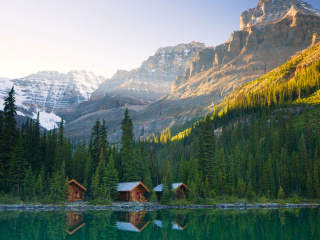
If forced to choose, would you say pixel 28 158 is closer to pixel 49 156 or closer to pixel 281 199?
pixel 49 156

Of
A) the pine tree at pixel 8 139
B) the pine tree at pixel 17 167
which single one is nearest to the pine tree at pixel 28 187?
the pine tree at pixel 17 167

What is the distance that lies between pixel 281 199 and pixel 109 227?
151 feet

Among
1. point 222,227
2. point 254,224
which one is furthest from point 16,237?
point 254,224

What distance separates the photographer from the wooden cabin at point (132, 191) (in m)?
59.0

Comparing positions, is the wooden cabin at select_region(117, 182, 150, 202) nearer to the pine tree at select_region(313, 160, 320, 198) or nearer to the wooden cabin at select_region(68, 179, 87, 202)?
the wooden cabin at select_region(68, 179, 87, 202)

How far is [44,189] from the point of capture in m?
59.7

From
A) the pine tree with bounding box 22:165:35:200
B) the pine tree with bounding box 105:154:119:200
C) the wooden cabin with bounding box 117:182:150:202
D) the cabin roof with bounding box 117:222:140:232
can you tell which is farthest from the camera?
the wooden cabin with bounding box 117:182:150:202

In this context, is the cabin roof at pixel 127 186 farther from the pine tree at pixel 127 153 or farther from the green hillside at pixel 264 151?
the green hillside at pixel 264 151

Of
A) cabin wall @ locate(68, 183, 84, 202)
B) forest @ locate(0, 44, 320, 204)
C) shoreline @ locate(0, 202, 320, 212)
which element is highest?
forest @ locate(0, 44, 320, 204)

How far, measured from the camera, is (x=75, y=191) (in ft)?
194

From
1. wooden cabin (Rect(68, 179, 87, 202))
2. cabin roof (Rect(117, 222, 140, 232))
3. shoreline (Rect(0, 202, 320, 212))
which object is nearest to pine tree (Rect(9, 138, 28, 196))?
shoreline (Rect(0, 202, 320, 212))

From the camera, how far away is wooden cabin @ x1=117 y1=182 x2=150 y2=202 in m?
59.0

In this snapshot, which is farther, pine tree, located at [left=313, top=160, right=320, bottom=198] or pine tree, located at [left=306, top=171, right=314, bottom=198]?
pine tree, located at [left=306, top=171, right=314, bottom=198]

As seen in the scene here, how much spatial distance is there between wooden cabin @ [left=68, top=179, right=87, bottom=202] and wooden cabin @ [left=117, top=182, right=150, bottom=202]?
7.21 metres
